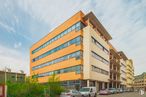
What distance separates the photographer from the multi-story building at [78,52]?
173ft

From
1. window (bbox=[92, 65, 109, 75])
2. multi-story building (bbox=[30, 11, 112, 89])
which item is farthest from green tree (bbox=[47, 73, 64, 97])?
window (bbox=[92, 65, 109, 75])

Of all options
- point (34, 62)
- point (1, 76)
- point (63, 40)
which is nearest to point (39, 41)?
point (34, 62)

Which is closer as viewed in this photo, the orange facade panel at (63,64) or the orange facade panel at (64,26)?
the orange facade panel at (64,26)

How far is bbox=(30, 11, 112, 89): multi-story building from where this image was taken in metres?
52.8

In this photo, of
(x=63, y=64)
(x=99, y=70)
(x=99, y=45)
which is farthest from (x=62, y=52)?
(x=99, y=70)

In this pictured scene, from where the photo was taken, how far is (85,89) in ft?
132

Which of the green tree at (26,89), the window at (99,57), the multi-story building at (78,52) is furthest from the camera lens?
the window at (99,57)

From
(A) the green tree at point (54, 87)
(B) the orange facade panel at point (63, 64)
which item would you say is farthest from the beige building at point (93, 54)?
(A) the green tree at point (54, 87)

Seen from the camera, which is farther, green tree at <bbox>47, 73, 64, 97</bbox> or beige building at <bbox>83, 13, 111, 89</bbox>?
beige building at <bbox>83, 13, 111, 89</bbox>

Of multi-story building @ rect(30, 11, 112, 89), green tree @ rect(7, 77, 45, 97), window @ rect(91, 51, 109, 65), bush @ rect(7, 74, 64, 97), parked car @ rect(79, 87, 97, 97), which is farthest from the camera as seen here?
window @ rect(91, 51, 109, 65)

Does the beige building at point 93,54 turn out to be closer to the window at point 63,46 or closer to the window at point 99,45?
the window at point 99,45

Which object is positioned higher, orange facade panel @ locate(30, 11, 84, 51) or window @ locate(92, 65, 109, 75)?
orange facade panel @ locate(30, 11, 84, 51)

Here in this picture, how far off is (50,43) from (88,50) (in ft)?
70.4

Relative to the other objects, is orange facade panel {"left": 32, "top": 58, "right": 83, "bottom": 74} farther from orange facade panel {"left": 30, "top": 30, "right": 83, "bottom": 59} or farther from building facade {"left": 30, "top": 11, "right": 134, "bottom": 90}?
orange facade panel {"left": 30, "top": 30, "right": 83, "bottom": 59}
